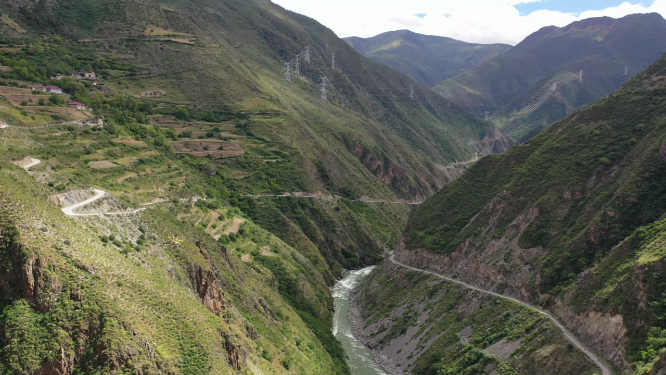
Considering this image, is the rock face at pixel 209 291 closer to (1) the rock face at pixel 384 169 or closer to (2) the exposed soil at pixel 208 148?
(2) the exposed soil at pixel 208 148

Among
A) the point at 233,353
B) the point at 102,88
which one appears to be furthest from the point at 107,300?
the point at 102,88

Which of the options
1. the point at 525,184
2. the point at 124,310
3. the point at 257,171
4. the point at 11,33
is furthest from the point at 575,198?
the point at 11,33

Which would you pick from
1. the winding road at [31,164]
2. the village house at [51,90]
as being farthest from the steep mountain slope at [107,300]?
the village house at [51,90]

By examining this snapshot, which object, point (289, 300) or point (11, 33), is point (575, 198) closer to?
point (289, 300)

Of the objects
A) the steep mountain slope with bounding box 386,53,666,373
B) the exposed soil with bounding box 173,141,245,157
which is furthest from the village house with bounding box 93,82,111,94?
the steep mountain slope with bounding box 386,53,666,373

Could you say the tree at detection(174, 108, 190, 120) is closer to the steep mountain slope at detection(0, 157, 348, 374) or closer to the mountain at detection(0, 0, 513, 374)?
the mountain at detection(0, 0, 513, 374)
